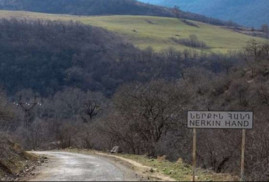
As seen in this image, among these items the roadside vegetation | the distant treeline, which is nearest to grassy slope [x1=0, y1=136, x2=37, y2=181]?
the roadside vegetation

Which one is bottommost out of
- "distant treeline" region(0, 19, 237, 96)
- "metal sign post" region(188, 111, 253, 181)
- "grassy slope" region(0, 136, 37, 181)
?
"grassy slope" region(0, 136, 37, 181)

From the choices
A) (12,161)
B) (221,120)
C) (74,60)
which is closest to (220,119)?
(221,120)

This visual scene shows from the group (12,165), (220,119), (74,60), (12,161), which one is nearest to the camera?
(220,119)

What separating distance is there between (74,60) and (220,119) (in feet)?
469

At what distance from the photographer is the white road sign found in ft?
51.4

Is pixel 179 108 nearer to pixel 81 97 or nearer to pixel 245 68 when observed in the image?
pixel 245 68

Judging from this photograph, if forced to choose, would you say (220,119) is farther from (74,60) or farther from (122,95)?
(74,60)

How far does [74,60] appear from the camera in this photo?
514 feet

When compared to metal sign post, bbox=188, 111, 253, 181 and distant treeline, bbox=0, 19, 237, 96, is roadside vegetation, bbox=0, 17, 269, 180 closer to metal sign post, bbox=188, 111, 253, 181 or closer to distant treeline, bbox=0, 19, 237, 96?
distant treeline, bbox=0, 19, 237, 96

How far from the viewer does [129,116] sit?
4119cm

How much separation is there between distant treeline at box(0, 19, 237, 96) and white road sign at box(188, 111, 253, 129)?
111847 mm

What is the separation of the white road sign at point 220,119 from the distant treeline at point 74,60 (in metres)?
112

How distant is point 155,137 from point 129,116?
2.78 meters

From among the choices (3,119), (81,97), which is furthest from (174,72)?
(3,119)
